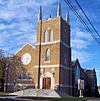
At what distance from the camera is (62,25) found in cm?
5303

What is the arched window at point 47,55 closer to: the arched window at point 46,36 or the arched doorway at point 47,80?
the arched window at point 46,36

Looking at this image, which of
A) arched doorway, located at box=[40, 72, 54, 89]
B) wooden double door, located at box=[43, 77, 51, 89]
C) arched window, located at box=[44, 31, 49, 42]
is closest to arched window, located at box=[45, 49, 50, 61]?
arched window, located at box=[44, 31, 49, 42]

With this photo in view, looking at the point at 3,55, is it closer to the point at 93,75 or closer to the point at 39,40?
the point at 39,40

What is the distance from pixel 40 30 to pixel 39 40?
6.91 feet

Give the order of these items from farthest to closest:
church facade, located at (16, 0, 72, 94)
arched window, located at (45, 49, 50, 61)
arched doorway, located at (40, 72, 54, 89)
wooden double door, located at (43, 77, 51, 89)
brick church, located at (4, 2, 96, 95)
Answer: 1. arched window, located at (45, 49, 50, 61)
2. wooden double door, located at (43, 77, 51, 89)
3. arched doorway, located at (40, 72, 54, 89)
4. brick church, located at (4, 2, 96, 95)
5. church facade, located at (16, 0, 72, 94)

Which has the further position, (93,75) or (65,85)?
(93,75)

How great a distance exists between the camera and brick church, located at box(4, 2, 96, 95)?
50969 mm

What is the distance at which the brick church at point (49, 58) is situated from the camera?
167 ft

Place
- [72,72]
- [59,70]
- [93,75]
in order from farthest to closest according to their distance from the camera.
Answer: [93,75]
[72,72]
[59,70]

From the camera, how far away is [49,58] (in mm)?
52250

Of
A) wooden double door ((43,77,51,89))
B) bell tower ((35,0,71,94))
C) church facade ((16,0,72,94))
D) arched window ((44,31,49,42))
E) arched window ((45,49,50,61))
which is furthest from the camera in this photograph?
arched window ((44,31,49,42))

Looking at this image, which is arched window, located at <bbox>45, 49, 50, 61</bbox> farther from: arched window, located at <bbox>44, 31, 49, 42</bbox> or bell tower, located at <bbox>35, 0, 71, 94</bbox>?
arched window, located at <bbox>44, 31, 49, 42</bbox>

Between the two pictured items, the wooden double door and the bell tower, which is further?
the wooden double door

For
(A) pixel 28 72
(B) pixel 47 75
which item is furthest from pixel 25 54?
(B) pixel 47 75
